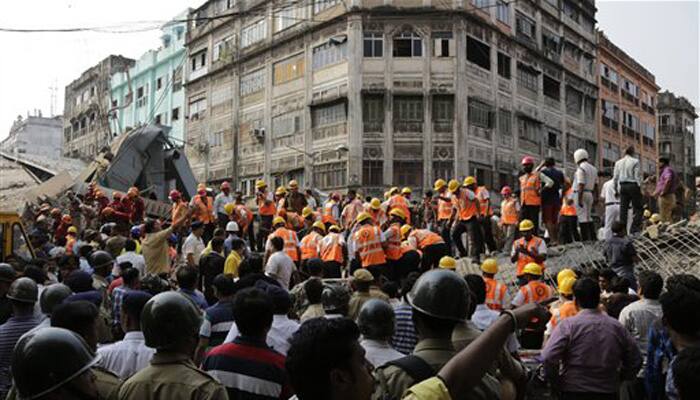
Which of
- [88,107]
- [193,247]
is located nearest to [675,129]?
[88,107]

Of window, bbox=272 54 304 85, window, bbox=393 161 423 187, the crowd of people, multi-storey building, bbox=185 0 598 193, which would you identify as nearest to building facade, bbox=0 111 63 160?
multi-storey building, bbox=185 0 598 193

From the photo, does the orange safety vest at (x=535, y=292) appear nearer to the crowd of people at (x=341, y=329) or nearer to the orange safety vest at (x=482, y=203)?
the crowd of people at (x=341, y=329)

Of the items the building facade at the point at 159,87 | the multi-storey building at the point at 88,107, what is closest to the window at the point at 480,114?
the building facade at the point at 159,87

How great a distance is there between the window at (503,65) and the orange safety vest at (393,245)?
24494 mm

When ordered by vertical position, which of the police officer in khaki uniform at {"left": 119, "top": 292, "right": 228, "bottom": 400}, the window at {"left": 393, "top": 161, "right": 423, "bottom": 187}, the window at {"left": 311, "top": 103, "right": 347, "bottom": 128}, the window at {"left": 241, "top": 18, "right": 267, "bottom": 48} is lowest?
the police officer in khaki uniform at {"left": 119, "top": 292, "right": 228, "bottom": 400}

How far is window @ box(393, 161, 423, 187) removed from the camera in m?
30.7

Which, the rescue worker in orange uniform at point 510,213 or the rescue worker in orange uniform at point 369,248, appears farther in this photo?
the rescue worker in orange uniform at point 510,213

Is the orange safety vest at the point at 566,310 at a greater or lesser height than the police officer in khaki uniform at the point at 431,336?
lesser

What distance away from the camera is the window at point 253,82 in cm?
3675

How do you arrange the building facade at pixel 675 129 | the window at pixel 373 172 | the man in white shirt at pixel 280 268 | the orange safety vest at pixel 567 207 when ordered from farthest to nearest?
the building facade at pixel 675 129 → the window at pixel 373 172 → the orange safety vest at pixel 567 207 → the man in white shirt at pixel 280 268

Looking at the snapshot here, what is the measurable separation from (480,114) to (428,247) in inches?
843

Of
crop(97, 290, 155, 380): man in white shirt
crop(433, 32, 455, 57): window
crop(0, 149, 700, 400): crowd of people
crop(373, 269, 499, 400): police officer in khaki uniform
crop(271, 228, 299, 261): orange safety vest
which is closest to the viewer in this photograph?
crop(0, 149, 700, 400): crowd of people

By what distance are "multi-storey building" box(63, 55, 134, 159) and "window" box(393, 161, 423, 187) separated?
29.0 m

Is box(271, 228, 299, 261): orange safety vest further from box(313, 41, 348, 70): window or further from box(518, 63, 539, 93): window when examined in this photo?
box(518, 63, 539, 93): window
